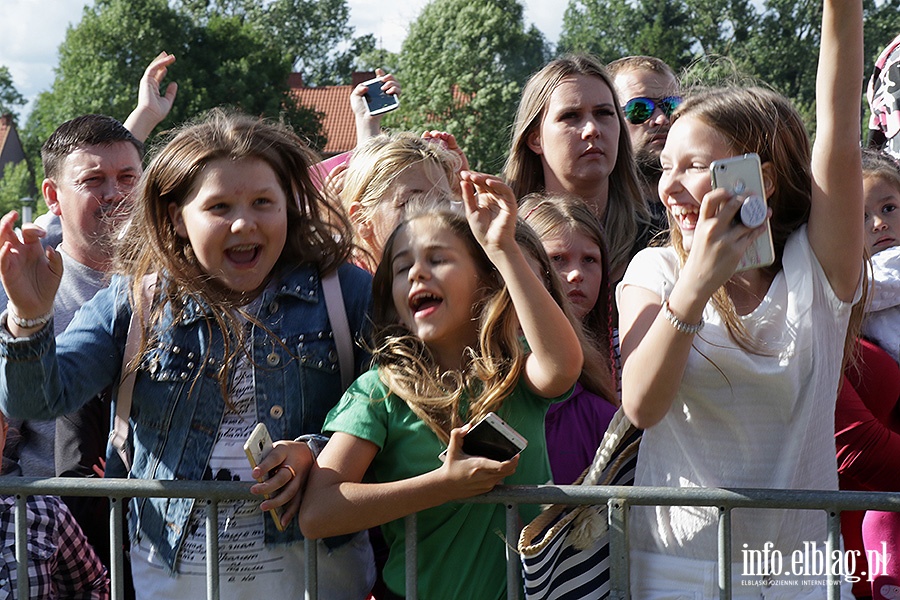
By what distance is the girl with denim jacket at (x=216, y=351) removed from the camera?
2.86 m

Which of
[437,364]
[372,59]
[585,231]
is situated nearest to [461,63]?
[372,59]

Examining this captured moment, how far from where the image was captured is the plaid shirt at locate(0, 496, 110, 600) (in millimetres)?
3117

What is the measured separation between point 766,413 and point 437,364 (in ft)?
2.84

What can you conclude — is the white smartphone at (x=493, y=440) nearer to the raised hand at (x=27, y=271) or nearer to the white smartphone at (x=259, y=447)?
the white smartphone at (x=259, y=447)

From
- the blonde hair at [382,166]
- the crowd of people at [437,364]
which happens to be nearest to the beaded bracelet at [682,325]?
the crowd of people at [437,364]

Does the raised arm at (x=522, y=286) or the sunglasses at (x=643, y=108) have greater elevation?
the sunglasses at (x=643, y=108)

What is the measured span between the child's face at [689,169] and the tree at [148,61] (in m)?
36.1

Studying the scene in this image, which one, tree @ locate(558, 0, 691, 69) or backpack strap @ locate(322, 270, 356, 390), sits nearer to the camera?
backpack strap @ locate(322, 270, 356, 390)

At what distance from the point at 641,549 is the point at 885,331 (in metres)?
1.37

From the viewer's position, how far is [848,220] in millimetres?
2555

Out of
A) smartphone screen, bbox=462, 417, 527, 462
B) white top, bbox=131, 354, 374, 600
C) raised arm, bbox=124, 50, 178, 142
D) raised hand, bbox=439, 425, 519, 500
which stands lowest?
white top, bbox=131, 354, 374, 600

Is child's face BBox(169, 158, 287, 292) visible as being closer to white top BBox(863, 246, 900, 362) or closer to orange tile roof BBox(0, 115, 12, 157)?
white top BBox(863, 246, 900, 362)

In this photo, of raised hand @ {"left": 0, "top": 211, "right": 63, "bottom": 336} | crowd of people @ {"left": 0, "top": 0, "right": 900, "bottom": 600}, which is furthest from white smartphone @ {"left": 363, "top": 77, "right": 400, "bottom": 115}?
raised hand @ {"left": 0, "top": 211, "right": 63, "bottom": 336}

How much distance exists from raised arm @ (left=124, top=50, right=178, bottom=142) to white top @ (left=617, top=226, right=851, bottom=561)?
3.60m
